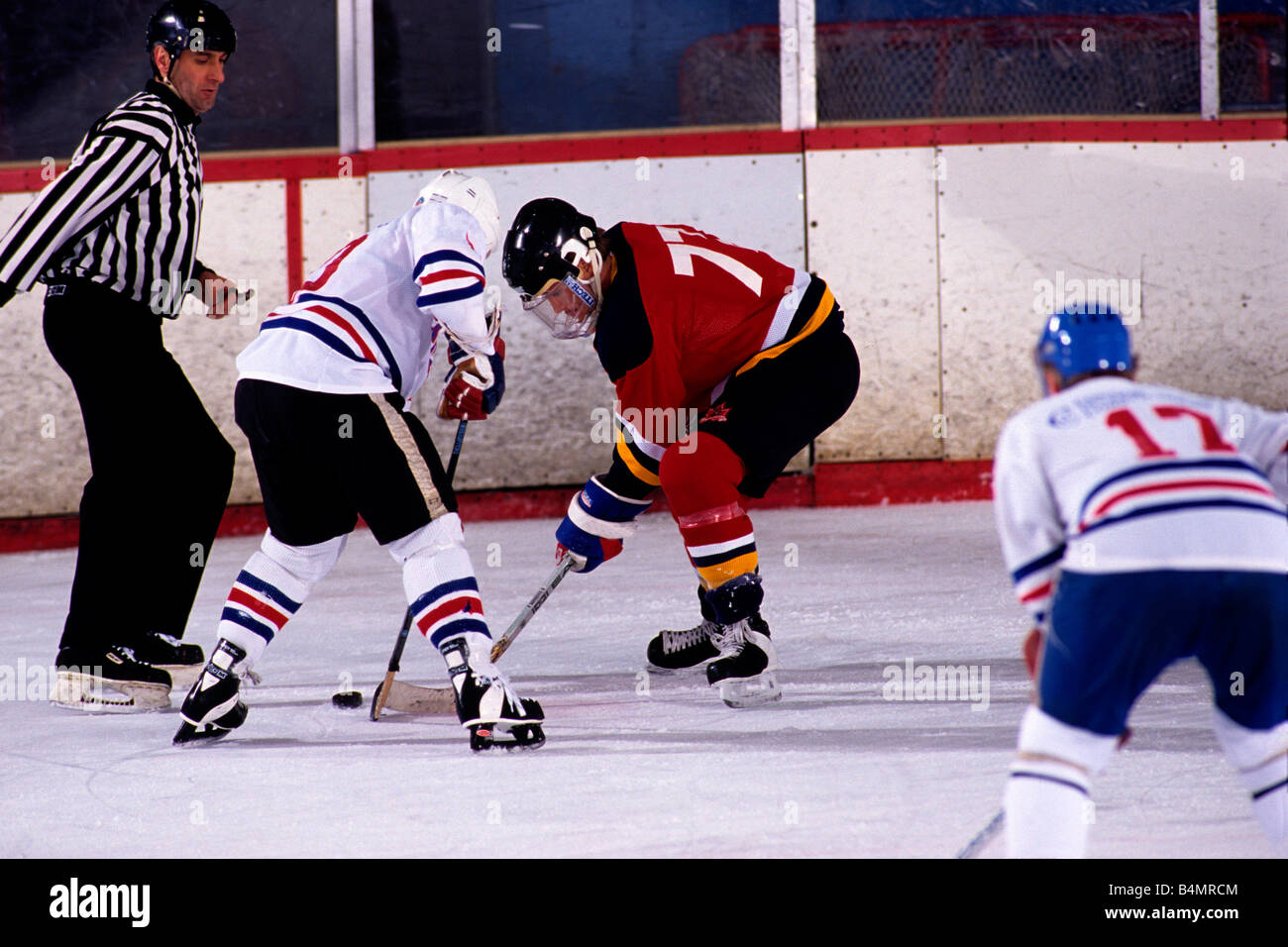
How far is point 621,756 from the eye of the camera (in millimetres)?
2381

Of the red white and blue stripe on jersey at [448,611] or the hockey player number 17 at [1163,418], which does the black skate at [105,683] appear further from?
the hockey player number 17 at [1163,418]

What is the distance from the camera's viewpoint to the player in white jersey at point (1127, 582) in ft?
4.73

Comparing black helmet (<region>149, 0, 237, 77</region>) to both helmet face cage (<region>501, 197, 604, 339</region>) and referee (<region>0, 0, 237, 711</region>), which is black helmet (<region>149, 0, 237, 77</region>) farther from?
helmet face cage (<region>501, 197, 604, 339</region>)

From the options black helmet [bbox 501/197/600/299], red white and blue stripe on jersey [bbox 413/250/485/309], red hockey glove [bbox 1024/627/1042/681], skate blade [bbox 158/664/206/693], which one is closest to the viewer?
red hockey glove [bbox 1024/627/1042/681]

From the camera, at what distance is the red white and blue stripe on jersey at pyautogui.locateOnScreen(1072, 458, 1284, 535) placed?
146 centimetres

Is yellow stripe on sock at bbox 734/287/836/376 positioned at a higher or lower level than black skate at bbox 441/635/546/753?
higher

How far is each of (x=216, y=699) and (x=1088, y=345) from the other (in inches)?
65.2

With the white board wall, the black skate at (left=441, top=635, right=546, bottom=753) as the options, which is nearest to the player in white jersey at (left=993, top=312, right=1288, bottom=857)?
the black skate at (left=441, top=635, right=546, bottom=753)

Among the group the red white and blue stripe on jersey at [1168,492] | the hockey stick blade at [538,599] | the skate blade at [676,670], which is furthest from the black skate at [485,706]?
the red white and blue stripe on jersey at [1168,492]

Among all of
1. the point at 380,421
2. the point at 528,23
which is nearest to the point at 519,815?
the point at 380,421

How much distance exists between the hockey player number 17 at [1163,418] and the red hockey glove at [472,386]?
129 cm

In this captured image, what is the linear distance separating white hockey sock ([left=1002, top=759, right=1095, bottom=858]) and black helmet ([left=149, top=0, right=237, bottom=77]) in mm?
2379

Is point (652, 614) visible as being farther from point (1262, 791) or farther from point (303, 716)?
point (1262, 791)

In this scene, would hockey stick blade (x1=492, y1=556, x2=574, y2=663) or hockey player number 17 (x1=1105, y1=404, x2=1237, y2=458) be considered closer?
hockey player number 17 (x1=1105, y1=404, x2=1237, y2=458)
